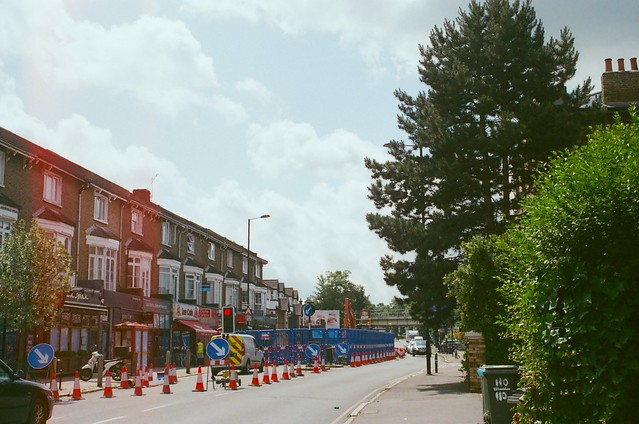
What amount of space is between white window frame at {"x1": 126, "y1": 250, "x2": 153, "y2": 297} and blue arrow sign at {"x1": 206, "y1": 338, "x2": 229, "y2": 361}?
65.2 ft

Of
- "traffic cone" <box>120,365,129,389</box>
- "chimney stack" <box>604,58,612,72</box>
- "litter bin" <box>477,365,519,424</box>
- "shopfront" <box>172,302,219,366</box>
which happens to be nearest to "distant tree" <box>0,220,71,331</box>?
"traffic cone" <box>120,365,129,389</box>

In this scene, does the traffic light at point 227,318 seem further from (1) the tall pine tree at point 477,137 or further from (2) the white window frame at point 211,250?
(2) the white window frame at point 211,250

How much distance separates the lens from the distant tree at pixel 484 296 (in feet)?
61.7

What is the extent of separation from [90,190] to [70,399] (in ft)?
59.2

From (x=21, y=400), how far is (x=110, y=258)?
27235 mm

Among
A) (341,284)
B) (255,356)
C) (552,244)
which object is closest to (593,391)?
(552,244)

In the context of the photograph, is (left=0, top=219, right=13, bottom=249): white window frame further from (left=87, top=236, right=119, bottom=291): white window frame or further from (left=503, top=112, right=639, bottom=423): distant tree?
(left=503, top=112, right=639, bottom=423): distant tree

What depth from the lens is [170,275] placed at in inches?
1853

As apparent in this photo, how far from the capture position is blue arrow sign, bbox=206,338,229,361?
22812 millimetres

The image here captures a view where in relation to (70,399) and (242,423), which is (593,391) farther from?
(70,399)

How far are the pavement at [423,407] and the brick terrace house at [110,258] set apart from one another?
1410 cm

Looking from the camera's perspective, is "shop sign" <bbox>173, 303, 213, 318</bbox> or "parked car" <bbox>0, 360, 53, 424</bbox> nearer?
"parked car" <bbox>0, 360, 53, 424</bbox>

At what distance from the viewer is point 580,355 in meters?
6.50

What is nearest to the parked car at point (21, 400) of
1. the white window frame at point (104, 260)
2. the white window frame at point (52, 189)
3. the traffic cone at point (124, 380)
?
the traffic cone at point (124, 380)
